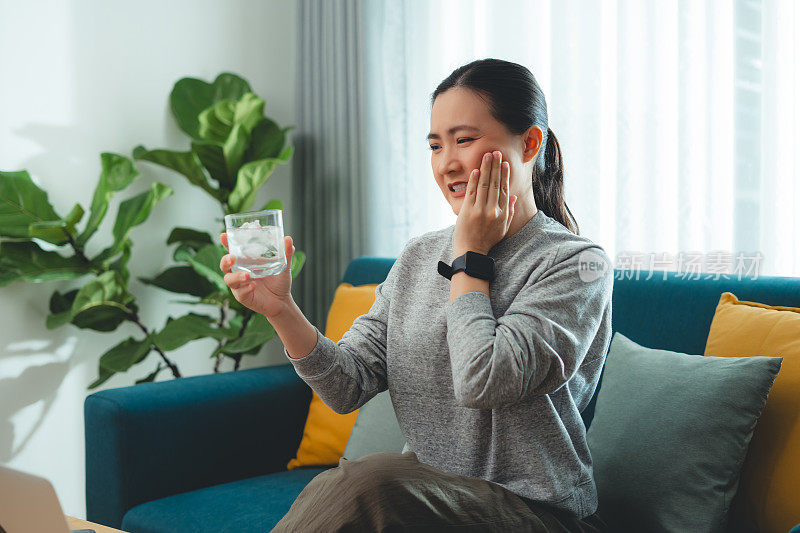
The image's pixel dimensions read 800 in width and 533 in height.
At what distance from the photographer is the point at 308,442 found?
1.98 m

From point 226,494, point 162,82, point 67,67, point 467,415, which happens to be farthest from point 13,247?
point 467,415

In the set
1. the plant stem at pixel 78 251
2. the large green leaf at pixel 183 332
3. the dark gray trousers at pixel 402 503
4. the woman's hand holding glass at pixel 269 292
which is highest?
the woman's hand holding glass at pixel 269 292

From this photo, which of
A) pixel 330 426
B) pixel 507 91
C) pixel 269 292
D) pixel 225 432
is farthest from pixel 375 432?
pixel 507 91

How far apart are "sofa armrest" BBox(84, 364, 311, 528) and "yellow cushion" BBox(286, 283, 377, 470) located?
84 millimetres

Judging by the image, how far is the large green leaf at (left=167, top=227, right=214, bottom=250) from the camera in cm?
261

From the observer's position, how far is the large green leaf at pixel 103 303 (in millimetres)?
2293

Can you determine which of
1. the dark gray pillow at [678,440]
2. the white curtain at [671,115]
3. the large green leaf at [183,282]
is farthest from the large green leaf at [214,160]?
the dark gray pillow at [678,440]

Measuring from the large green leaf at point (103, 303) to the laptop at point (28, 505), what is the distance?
5.04ft

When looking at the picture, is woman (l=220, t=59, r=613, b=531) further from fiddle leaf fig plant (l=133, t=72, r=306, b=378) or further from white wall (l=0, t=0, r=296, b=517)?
white wall (l=0, t=0, r=296, b=517)

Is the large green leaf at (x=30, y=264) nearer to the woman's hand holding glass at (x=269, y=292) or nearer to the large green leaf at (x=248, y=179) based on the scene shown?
the large green leaf at (x=248, y=179)

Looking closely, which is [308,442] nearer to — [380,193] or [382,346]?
[382,346]

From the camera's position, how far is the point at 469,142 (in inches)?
49.9

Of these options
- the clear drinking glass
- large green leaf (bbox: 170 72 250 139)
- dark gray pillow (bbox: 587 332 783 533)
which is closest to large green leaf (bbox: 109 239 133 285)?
large green leaf (bbox: 170 72 250 139)

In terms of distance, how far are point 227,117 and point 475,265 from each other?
64.6 inches
